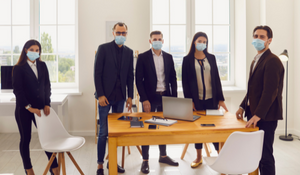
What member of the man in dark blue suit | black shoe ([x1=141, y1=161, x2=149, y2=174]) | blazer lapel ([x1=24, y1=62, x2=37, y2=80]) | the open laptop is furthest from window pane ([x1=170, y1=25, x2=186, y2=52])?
blazer lapel ([x1=24, y1=62, x2=37, y2=80])

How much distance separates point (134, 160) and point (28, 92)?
1568 millimetres

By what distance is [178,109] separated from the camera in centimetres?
238

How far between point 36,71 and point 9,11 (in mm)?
2673

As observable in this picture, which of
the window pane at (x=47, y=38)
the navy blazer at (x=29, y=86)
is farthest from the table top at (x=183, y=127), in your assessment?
the window pane at (x=47, y=38)

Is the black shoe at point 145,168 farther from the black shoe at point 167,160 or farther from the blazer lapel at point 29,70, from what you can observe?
the blazer lapel at point 29,70

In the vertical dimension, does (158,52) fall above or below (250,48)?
below

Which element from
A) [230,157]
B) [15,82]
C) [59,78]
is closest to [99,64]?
[15,82]

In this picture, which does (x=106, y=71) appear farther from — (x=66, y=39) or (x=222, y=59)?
(x=222, y=59)

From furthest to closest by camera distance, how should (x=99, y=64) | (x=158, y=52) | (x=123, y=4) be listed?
(x=123, y=4), (x=158, y=52), (x=99, y=64)

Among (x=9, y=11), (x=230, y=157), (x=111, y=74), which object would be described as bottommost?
(x=230, y=157)

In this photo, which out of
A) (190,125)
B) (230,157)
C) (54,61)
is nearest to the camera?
(230,157)

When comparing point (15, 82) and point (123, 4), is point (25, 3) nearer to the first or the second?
point (123, 4)

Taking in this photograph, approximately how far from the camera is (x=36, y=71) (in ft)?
8.76

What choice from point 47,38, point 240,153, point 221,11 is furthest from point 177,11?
point 240,153
